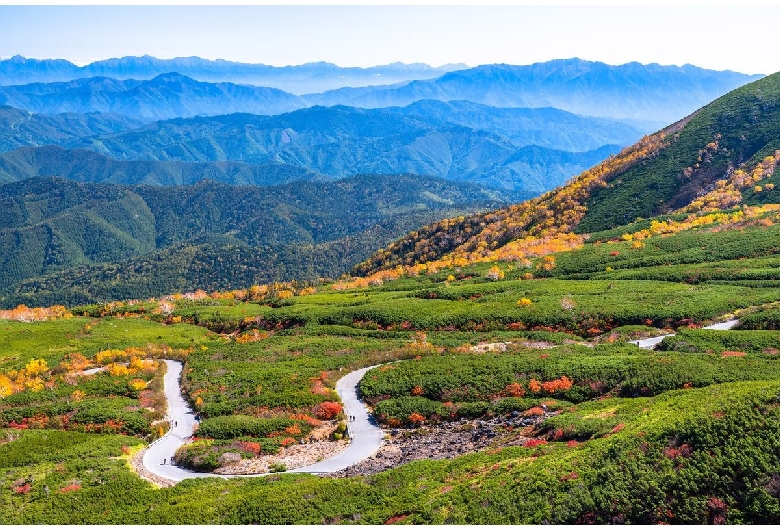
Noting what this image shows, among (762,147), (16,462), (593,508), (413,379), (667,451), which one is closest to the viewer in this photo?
(593,508)

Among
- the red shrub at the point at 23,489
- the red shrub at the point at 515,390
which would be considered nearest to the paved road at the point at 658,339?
the red shrub at the point at 515,390

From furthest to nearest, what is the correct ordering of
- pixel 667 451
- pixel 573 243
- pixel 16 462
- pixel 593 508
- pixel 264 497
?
pixel 573 243
pixel 16 462
pixel 264 497
pixel 667 451
pixel 593 508

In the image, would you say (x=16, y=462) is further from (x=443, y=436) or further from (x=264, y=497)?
(x=443, y=436)

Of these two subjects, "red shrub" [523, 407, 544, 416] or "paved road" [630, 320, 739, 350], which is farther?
"paved road" [630, 320, 739, 350]

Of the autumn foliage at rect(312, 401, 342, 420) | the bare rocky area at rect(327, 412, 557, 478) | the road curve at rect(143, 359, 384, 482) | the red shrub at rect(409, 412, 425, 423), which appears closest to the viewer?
the bare rocky area at rect(327, 412, 557, 478)

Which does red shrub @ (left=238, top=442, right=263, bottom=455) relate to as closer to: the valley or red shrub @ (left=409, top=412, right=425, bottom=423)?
the valley

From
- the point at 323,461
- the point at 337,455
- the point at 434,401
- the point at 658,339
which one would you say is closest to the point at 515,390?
the point at 434,401

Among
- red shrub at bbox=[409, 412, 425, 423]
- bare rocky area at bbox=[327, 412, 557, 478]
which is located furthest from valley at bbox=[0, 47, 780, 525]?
bare rocky area at bbox=[327, 412, 557, 478]

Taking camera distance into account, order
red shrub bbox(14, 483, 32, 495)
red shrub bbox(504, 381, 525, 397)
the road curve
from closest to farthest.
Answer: red shrub bbox(14, 483, 32, 495), the road curve, red shrub bbox(504, 381, 525, 397)

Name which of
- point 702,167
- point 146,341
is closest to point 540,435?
point 146,341
